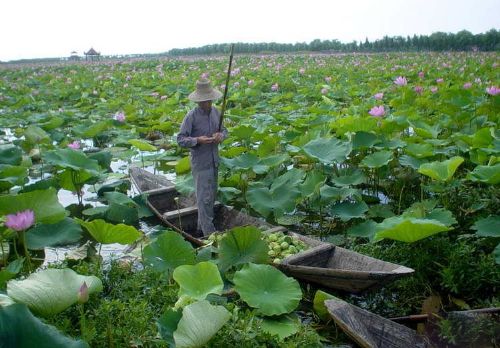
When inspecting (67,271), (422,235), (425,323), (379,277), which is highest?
(67,271)

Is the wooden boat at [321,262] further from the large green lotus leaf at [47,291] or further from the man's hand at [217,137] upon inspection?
the large green lotus leaf at [47,291]

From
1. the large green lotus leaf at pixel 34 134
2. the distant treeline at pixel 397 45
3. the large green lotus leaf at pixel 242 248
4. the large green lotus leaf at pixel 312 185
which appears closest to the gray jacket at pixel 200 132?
the large green lotus leaf at pixel 312 185

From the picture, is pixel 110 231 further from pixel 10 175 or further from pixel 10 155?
pixel 10 155

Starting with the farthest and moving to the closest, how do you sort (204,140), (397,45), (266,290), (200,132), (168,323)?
(397,45) → (200,132) → (204,140) → (266,290) → (168,323)

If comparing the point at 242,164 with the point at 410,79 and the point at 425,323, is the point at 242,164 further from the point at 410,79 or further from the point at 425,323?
the point at 410,79

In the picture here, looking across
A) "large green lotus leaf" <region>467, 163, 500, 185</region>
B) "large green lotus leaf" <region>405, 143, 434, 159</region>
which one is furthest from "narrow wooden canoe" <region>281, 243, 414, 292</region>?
"large green lotus leaf" <region>405, 143, 434, 159</region>

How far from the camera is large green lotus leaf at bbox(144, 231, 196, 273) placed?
113 inches

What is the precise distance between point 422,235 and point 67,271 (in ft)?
6.16

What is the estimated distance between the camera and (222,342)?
2133mm

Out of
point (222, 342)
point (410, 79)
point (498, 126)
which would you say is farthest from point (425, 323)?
point (410, 79)

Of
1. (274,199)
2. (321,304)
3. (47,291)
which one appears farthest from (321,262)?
(47,291)

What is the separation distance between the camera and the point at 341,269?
3.04 metres

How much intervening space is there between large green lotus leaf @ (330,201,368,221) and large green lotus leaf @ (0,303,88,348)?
2.55m

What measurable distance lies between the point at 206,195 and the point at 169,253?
3.93 feet
